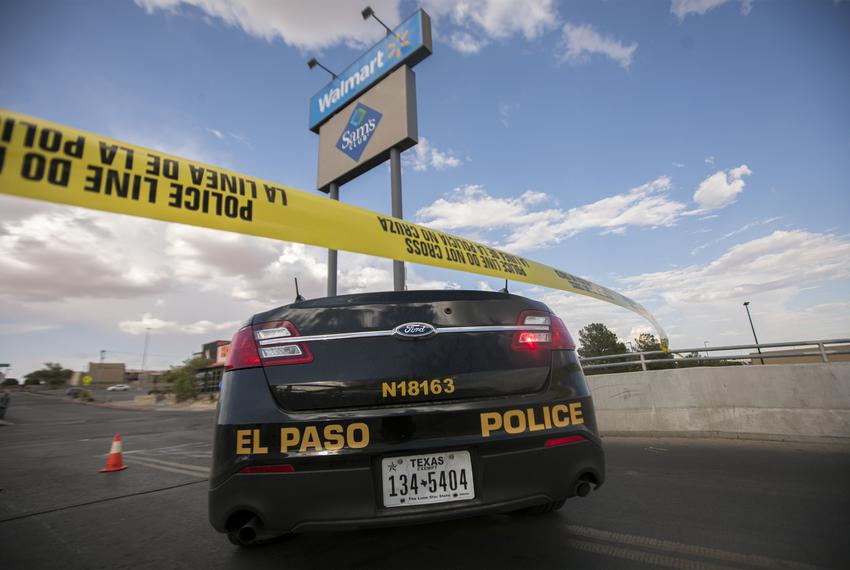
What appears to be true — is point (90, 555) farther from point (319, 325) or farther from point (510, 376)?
point (510, 376)

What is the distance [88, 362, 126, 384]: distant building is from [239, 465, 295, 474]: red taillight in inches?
3847

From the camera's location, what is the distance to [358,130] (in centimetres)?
1183

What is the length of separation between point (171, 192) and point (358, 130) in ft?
31.0

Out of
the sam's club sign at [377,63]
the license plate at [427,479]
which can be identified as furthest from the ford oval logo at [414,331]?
the sam's club sign at [377,63]

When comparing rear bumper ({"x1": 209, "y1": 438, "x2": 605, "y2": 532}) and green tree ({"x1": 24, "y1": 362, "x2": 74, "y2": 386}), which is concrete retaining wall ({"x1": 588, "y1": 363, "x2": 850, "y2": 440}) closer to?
rear bumper ({"x1": 209, "y1": 438, "x2": 605, "y2": 532})

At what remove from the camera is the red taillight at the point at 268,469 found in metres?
1.69

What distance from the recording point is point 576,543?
2.17 metres

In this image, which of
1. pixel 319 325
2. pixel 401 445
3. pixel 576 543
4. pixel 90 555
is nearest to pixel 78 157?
pixel 319 325

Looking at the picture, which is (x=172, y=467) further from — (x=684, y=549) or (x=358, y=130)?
(x=358, y=130)

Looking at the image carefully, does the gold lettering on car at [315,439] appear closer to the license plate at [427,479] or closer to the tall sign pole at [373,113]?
the license plate at [427,479]

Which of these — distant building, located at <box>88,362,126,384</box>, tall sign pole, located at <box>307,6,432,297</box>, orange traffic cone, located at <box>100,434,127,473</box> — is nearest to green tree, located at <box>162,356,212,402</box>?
tall sign pole, located at <box>307,6,432,297</box>

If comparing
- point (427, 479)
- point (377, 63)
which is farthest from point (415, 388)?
point (377, 63)

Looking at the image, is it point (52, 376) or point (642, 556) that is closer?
point (642, 556)

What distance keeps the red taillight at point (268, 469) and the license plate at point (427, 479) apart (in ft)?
1.29
